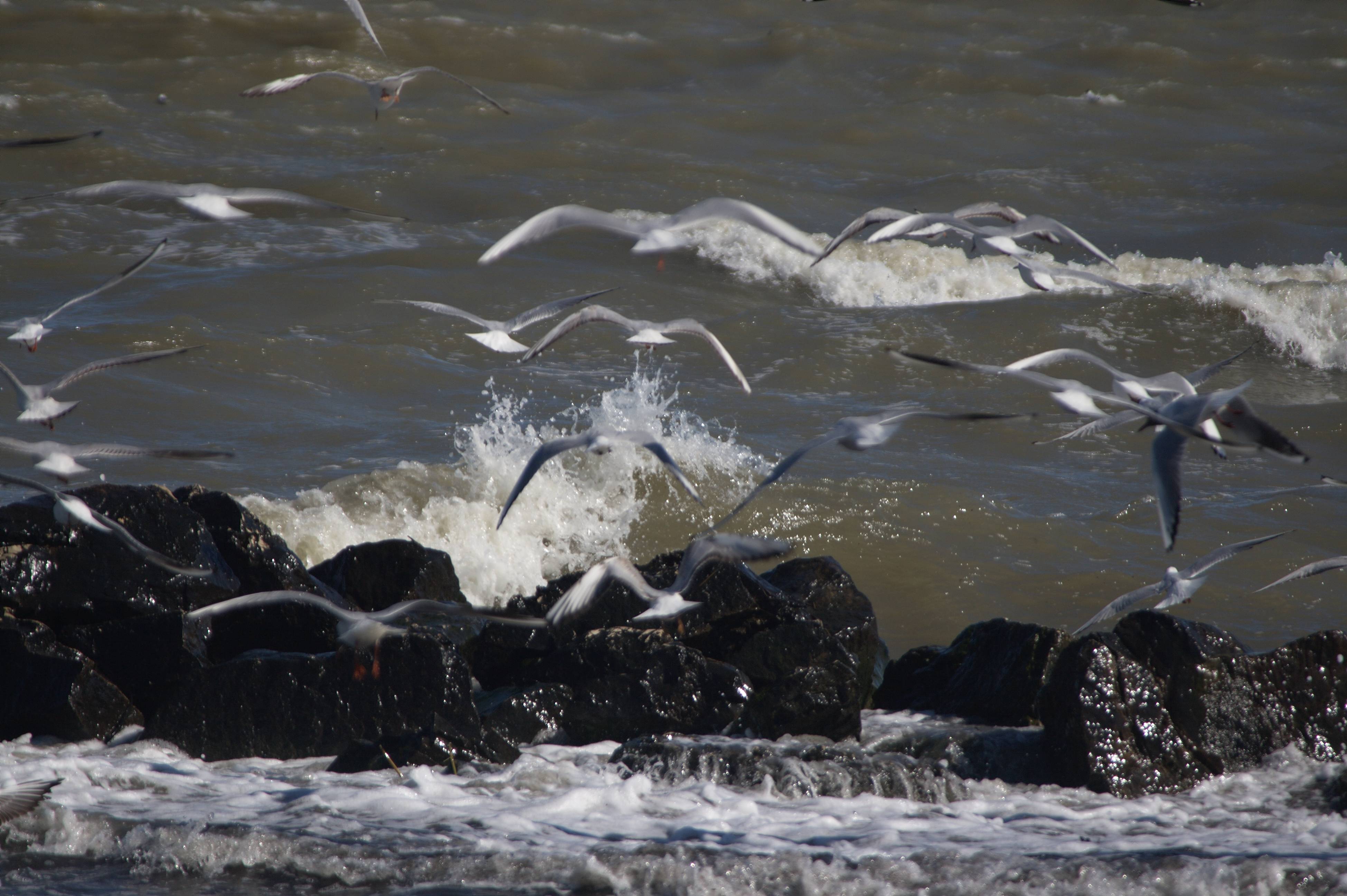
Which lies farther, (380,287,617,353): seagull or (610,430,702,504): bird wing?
(380,287,617,353): seagull

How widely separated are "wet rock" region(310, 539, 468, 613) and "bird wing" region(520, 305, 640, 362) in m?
1.18

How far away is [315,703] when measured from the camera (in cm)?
A: 551

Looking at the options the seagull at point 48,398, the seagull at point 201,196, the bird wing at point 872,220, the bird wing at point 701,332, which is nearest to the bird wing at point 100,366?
the seagull at point 48,398

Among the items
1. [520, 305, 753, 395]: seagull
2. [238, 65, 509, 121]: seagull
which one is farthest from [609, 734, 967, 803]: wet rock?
[238, 65, 509, 121]: seagull

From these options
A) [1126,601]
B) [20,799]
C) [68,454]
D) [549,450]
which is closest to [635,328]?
[549,450]

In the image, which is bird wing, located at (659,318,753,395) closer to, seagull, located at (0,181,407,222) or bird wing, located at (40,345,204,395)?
seagull, located at (0,181,407,222)

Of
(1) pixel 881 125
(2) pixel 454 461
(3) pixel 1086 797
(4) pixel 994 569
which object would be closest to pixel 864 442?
(3) pixel 1086 797

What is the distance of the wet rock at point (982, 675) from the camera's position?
5980 millimetres

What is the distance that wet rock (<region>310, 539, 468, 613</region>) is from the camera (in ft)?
21.5

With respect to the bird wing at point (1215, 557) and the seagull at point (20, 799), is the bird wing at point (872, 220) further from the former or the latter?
the seagull at point (20, 799)

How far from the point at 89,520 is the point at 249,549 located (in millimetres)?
1314

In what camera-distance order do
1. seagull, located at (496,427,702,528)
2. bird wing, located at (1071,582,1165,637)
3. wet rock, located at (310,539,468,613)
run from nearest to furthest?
seagull, located at (496,427,702,528), bird wing, located at (1071,582,1165,637), wet rock, located at (310,539,468,613)

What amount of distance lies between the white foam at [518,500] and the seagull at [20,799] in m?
3.46

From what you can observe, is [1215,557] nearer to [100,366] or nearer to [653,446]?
[653,446]
